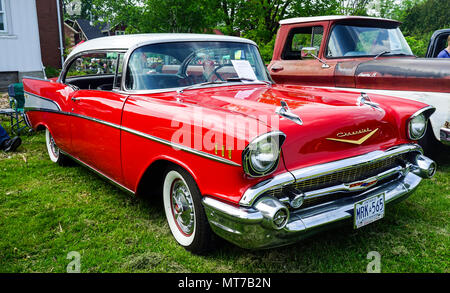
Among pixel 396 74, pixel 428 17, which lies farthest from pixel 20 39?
pixel 428 17

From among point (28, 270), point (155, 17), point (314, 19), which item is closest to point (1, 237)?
point (28, 270)

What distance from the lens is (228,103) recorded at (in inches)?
103

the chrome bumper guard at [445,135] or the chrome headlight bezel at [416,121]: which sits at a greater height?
the chrome headlight bezel at [416,121]

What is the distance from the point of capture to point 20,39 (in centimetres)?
1068

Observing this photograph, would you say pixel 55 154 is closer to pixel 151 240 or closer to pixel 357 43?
pixel 151 240

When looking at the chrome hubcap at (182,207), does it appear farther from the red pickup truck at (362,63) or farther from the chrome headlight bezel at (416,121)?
the red pickup truck at (362,63)

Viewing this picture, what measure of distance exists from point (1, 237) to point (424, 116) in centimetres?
338

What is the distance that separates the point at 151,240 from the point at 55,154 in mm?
2533

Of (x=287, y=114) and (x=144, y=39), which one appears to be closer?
(x=287, y=114)

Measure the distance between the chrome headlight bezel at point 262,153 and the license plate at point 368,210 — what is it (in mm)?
665

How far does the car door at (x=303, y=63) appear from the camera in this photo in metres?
4.84

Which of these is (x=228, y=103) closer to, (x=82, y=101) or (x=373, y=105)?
(x=373, y=105)

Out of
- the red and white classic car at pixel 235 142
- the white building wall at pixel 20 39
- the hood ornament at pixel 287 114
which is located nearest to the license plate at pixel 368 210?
the red and white classic car at pixel 235 142

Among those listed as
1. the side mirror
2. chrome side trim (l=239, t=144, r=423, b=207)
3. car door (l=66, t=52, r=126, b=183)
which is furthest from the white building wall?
chrome side trim (l=239, t=144, r=423, b=207)
